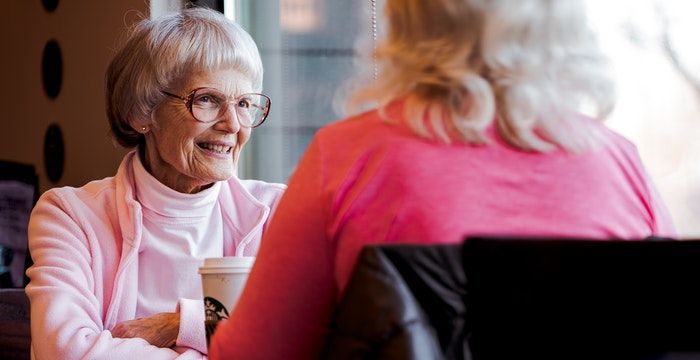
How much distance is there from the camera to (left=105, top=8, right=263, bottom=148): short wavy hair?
7.39 feet

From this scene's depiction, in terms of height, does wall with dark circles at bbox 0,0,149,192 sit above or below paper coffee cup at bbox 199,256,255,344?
below

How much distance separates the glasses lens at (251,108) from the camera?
232cm

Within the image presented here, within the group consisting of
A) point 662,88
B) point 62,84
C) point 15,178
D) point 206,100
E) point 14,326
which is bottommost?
point 15,178

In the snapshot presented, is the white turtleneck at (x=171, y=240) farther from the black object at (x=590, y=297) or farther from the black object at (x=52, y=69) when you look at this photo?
the black object at (x=52, y=69)

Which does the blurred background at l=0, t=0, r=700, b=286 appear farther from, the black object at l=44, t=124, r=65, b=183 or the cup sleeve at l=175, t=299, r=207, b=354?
the cup sleeve at l=175, t=299, r=207, b=354

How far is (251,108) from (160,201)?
310 millimetres

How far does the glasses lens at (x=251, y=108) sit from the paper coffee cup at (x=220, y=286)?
0.91 metres

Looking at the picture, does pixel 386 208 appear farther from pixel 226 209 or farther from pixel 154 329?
pixel 226 209

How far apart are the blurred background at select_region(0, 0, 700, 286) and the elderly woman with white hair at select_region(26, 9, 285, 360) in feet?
1.05

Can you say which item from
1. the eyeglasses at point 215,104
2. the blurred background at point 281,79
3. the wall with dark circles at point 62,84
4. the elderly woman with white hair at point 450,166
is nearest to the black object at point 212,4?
the blurred background at point 281,79

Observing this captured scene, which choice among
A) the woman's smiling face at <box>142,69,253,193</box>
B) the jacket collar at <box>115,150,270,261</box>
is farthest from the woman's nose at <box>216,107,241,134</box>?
the jacket collar at <box>115,150,270,261</box>

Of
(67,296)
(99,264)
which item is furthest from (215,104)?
(67,296)

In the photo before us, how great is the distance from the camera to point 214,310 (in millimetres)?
1431

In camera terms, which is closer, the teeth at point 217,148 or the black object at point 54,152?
the teeth at point 217,148
